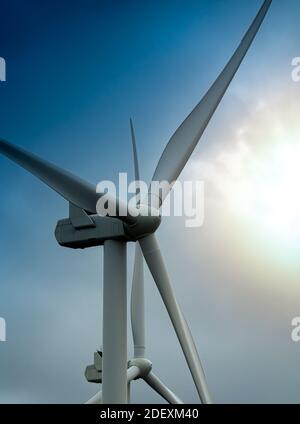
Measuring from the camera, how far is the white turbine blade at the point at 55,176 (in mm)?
16094

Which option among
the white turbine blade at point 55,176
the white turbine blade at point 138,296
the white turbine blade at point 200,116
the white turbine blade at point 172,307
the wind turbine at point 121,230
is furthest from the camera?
the white turbine blade at point 138,296

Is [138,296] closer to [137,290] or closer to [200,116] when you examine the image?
[137,290]

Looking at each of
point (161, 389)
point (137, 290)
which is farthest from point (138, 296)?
point (161, 389)

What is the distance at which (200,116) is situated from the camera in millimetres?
20672

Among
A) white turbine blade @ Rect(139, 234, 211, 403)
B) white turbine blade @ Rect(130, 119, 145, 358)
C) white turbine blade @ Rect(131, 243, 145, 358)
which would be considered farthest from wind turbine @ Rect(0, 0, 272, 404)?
white turbine blade @ Rect(131, 243, 145, 358)

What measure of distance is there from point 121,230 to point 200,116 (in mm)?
5161

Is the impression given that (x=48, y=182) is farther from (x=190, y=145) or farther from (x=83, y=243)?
(x=190, y=145)

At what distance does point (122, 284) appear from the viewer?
60.4 feet

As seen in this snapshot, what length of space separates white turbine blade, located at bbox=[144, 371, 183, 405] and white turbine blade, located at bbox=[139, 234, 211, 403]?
11.1m

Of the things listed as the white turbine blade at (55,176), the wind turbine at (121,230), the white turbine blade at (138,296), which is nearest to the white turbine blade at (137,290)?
the white turbine blade at (138,296)

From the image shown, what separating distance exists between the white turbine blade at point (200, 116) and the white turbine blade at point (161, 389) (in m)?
13.5

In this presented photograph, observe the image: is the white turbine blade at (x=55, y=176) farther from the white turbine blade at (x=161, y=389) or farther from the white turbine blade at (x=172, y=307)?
the white turbine blade at (x=161, y=389)
